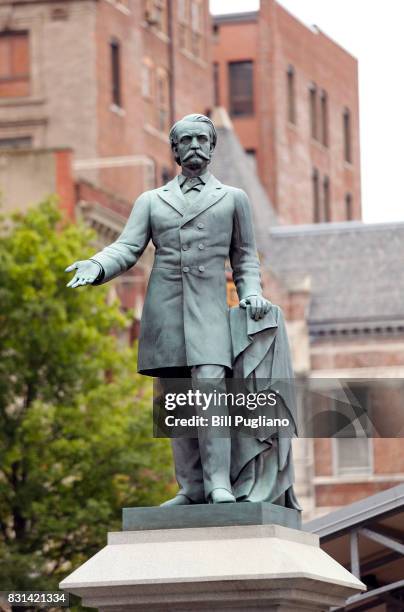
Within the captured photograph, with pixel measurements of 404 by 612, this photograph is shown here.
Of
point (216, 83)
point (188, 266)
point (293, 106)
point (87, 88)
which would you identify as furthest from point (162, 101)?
point (188, 266)

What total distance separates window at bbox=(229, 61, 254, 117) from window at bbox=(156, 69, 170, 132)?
50.6 ft

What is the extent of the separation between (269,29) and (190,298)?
7038 centimetres

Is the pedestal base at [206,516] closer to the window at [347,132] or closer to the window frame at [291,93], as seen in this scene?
the window frame at [291,93]

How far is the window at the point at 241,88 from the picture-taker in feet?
279

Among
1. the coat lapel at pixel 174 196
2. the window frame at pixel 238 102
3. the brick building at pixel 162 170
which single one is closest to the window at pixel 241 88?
the window frame at pixel 238 102

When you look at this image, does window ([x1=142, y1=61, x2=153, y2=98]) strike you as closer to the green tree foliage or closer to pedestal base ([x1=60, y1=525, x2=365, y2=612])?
the green tree foliage

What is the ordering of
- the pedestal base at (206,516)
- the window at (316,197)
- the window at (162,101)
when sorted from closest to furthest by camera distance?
the pedestal base at (206,516) < the window at (162,101) < the window at (316,197)

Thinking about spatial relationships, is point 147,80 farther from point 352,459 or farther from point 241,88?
point 241,88

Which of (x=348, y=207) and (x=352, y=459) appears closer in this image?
(x=352, y=459)

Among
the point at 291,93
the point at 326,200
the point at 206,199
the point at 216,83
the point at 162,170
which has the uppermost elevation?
the point at 216,83

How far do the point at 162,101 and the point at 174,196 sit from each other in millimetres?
53944

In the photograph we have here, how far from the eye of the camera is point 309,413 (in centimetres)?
1520

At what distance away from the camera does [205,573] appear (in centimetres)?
1370

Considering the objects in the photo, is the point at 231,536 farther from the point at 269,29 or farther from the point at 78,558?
the point at 269,29
